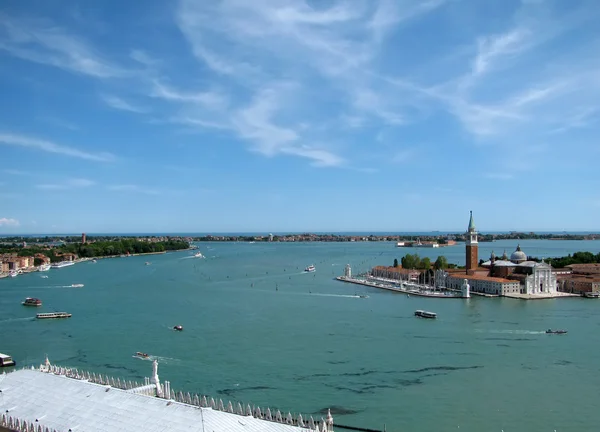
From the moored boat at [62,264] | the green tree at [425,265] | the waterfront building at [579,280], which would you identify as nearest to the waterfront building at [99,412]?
the waterfront building at [579,280]

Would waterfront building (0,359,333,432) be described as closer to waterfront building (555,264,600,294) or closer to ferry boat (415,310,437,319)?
Result: ferry boat (415,310,437,319)

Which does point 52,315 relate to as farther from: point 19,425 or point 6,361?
point 19,425

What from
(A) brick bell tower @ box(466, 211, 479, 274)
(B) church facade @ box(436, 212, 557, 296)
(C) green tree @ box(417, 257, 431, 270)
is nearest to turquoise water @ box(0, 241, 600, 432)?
(B) church facade @ box(436, 212, 557, 296)

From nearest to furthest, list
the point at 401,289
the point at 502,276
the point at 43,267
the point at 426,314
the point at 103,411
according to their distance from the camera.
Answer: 1. the point at 103,411
2. the point at 426,314
3. the point at 401,289
4. the point at 502,276
5. the point at 43,267

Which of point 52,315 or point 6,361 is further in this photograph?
point 52,315

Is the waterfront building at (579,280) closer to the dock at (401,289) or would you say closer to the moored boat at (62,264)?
the dock at (401,289)

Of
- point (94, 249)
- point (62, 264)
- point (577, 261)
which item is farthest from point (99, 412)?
point (94, 249)

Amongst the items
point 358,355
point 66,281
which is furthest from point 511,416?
point 66,281
